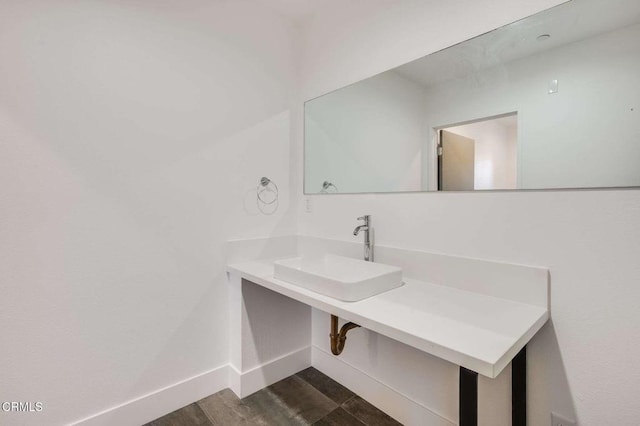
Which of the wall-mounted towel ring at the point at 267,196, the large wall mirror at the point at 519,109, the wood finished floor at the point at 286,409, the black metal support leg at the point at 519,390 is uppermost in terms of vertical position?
the large wall mirror at the point at 519,109

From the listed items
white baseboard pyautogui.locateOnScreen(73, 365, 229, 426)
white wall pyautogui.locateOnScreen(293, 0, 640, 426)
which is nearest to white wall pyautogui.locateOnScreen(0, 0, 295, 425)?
white baseboard pyautogui.locateOnScreen(73, 365, 229, 426)

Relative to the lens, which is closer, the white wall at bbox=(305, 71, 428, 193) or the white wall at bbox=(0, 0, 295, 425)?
the white wall at bbox=(0, 0, 295, 425)

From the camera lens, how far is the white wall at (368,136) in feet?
5.06

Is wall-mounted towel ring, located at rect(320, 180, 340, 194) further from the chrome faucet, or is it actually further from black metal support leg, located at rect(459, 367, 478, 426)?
black metal support leg, located at rect(459, 367, 478, 426)

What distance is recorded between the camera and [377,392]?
167 centimetres

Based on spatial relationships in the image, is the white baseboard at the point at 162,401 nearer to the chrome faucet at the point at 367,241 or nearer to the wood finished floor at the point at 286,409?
the wood finished floor at the point at 286,409

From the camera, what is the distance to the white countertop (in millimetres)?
825

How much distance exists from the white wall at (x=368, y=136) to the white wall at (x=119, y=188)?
1.27 ft

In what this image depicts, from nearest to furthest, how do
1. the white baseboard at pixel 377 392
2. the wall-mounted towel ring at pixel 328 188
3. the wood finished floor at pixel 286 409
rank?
the white baseboard at pixel 377 392 < the wood finished floor at pixel 286 409 < the wall-mounted towel ring at pixel 328 188

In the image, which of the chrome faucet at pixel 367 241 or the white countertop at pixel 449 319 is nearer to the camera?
the white countertop at pixel 449 319

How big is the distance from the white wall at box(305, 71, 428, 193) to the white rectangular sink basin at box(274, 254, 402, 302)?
44 cm

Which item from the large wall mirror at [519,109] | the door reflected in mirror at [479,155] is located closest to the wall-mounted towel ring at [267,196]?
the large wall mirror at [519,109]

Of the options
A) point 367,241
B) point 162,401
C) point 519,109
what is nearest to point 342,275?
point 367,241

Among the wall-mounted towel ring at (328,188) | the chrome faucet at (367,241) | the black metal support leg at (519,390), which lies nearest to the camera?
the black metal support leg at (519,390)
